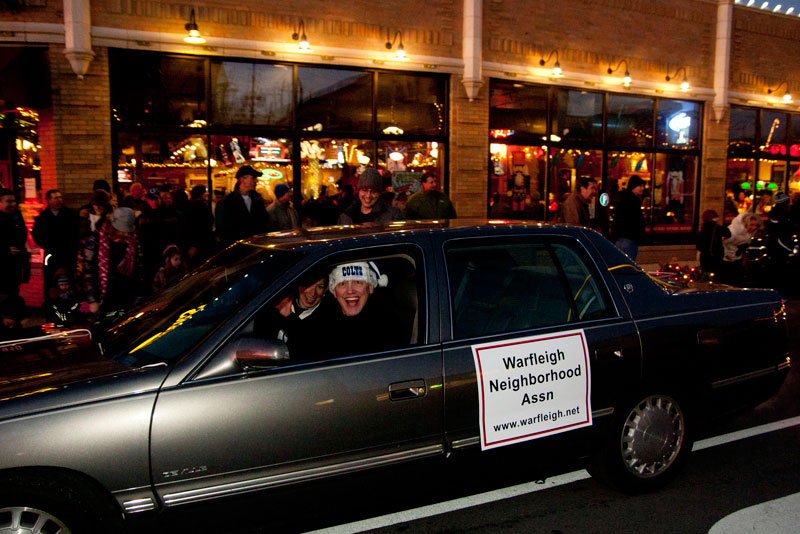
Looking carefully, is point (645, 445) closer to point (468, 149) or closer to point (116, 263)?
point (116, 263)

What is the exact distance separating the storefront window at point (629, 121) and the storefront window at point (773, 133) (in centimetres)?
424

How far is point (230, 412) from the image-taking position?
2947 millimetres

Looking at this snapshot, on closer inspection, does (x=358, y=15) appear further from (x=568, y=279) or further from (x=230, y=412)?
(x=230, y=412)

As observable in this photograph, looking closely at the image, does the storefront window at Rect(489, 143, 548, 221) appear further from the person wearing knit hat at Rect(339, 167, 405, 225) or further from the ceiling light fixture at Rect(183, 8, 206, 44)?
the person wearing knit hat at Rect(339, 167, 405, 225)

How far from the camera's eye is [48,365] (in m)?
3.16

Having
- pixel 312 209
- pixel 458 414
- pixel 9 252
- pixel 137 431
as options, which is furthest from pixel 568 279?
A: pixel 312 209

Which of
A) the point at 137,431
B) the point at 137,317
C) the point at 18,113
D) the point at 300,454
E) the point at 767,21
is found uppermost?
the point at 767,21

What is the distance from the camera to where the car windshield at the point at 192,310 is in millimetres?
3150

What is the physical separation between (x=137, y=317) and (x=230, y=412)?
110cm

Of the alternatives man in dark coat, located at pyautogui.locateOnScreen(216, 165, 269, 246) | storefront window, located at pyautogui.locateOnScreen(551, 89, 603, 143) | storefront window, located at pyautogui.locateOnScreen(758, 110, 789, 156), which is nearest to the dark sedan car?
man in dark coat, located at pyautogui.locateOnScreen(216, 165, 269, 246)

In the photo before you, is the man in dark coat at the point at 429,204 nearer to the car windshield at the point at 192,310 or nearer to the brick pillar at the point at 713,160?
the car windshield at the point at 192,310

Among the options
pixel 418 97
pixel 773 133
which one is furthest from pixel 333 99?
pixel 773 133

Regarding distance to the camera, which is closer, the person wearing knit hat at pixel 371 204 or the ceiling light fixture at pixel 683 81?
the person wearing knit hat at pixel 371 204

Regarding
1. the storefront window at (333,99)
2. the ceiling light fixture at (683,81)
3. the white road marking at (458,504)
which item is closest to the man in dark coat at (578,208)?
the storefront window at (333,99)
